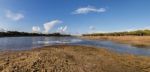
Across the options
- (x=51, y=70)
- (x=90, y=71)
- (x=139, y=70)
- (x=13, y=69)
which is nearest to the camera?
(x=13, y=69)

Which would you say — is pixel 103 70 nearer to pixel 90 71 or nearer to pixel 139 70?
pixel 90 71

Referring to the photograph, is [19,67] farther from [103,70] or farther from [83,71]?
[103,70]

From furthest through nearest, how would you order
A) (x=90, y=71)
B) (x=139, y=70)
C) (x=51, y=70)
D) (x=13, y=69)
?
(x=139, y=70) < (x=90, y=71) < (x=51, y=70) < (x=13, y=69)

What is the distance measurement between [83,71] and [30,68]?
4.78 metres

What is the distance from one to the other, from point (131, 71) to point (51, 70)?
781cm

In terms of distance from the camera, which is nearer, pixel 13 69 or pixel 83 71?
pixel 13 69

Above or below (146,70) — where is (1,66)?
above

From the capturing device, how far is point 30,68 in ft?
41.0

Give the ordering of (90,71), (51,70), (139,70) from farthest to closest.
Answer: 1. (139,70)
2. (90,71)
3. (51,70)

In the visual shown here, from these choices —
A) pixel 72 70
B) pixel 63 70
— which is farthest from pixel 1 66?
pixel 72 70

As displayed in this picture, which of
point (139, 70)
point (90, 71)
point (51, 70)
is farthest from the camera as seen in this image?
point (139, 70)

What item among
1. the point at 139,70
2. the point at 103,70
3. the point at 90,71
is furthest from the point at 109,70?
the point at 139,70

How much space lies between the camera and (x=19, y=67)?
41.5 ft

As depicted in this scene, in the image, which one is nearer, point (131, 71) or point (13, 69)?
point (13, 69)
